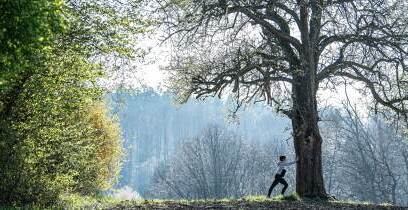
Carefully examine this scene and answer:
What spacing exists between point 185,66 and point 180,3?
484cm

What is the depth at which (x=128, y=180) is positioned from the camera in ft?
605

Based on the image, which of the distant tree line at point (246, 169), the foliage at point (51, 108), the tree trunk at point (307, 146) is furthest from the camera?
the distant tree line at point (246, 169)

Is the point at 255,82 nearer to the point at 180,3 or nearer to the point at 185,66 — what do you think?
the point at 185,66

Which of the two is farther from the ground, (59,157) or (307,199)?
(59,157)

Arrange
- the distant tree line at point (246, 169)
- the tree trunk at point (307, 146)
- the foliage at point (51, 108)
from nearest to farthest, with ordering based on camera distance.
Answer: the foliage at point (51, 108)
the tree trunk at point (307, 146)
the distant tree line at point (246, 169)

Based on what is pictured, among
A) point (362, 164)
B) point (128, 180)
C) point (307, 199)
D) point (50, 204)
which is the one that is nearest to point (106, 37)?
point (50, 204)

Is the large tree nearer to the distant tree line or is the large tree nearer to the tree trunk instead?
the tree trunk

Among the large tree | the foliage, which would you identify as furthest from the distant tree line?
the foliage

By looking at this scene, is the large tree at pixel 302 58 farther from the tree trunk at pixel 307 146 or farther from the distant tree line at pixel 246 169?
the distant tree line at pixel 246 169

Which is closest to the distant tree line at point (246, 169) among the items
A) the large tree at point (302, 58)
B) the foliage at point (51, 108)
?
the large tree at point (302, 58)

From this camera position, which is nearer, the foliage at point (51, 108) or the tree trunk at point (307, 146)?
the foliage at point (51, 108)

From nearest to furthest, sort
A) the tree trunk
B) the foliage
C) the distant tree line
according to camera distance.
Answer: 1. the foliage
2. the tree trunk
3. the distant tree line

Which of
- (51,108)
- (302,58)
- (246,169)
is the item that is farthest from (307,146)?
(246,169)

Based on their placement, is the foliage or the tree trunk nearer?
the foliage
